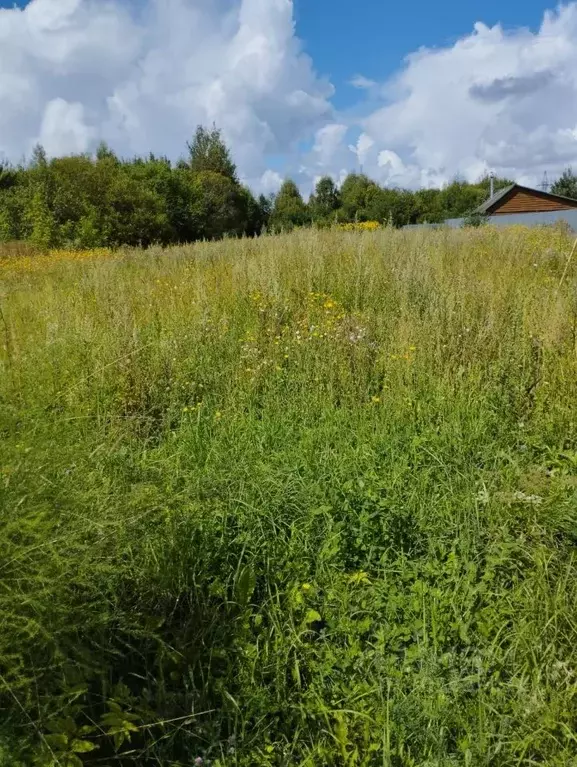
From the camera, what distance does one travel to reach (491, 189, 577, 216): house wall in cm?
4402

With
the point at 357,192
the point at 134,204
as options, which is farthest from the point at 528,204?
the point at 134,204

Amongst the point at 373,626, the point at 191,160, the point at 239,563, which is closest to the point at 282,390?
the point at 239,563

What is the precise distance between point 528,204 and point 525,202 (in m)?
0.29

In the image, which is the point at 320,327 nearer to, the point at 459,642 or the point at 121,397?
the point at 121,397

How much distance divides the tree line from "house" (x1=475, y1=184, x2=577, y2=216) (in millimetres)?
8338

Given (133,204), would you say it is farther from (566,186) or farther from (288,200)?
(566,186)

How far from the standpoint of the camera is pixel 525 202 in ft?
146

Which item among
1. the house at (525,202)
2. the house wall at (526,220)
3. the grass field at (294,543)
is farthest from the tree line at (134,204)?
the house at (525,202)

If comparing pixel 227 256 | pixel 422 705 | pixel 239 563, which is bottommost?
pixel 422 705

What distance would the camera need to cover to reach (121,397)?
3377 millimetres

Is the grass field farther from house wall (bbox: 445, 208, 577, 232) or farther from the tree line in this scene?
house wall (bbox: 445, 208, 577, 232)

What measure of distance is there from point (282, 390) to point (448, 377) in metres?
1.12

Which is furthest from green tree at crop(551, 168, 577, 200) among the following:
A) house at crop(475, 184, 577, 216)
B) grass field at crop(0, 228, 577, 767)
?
grass field at crop(0, 228, 577, 767)

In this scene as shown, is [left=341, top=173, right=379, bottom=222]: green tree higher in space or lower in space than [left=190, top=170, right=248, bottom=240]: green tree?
higher
